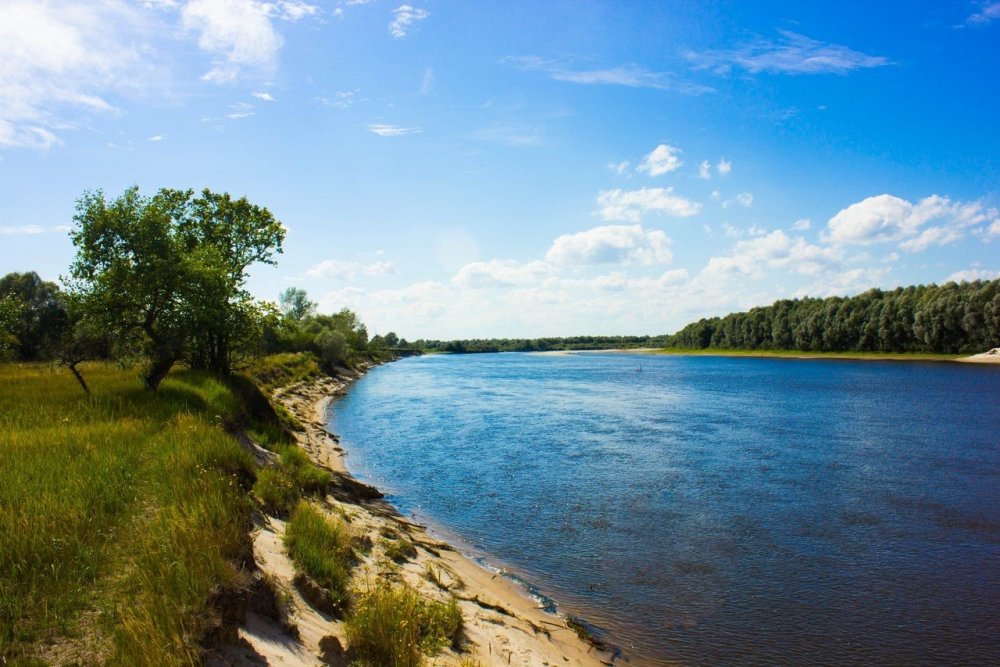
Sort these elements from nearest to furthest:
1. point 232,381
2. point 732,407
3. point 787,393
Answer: point 232,381 < point 732,407 < point 787,393

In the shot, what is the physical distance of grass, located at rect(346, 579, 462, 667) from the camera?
801 cm

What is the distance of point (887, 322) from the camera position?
385 ft

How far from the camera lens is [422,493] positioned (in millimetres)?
25000

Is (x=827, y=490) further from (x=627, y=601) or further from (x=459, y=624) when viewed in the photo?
(x=459, y=624)

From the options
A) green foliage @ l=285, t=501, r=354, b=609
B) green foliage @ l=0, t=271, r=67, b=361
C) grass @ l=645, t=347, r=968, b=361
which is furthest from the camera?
grass @ l=645, t=347, r=968, b=361

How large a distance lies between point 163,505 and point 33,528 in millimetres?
2005

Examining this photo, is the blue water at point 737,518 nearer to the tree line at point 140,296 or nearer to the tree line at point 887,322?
the tree line at point 140,296

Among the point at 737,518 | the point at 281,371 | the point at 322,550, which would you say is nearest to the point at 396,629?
the point at 322,550

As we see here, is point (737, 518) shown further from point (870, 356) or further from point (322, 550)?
point (870, 356)

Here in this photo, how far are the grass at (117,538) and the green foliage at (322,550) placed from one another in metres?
1.34

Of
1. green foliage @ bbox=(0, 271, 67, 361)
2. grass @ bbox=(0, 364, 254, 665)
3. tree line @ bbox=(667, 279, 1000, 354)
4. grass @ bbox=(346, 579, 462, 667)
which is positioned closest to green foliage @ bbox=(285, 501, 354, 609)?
grass @ bbox=(346, 579, 462, 667)

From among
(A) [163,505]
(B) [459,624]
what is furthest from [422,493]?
(A) [163,505]

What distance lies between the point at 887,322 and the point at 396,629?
136635 mm

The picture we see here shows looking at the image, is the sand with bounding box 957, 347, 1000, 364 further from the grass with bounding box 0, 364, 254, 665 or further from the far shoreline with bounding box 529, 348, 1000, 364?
the grass with bounding box 0, 364, 254, 665
